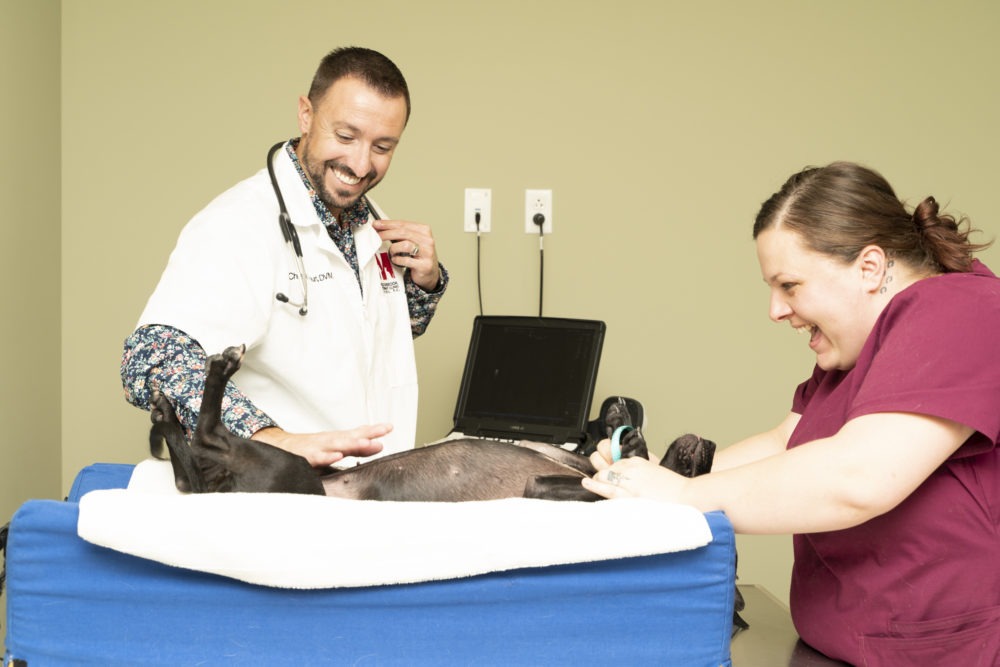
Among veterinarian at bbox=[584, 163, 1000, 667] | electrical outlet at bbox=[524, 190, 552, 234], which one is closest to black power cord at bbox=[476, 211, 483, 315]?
electrical outlet at bbox=[524, 190, 552, 234]

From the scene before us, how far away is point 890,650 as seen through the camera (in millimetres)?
1191

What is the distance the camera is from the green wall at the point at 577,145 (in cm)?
303

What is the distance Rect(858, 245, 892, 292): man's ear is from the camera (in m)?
1.29

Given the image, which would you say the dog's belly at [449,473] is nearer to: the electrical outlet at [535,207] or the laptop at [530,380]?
the laptop at [530,380]

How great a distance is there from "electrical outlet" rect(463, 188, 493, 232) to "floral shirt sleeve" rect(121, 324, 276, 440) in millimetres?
1604

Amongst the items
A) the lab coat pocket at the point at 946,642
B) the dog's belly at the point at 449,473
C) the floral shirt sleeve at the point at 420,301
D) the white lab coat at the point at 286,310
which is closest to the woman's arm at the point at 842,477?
the lab coat pocket at the point at 946,642

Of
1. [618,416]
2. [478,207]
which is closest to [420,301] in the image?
[618,416]

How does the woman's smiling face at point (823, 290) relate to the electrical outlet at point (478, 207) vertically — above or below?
below

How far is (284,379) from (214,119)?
1.52m

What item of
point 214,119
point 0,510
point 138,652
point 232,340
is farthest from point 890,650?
point 214,119

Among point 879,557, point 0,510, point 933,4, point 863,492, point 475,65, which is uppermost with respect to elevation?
point 933,4

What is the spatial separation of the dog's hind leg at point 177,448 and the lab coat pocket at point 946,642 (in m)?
0.95

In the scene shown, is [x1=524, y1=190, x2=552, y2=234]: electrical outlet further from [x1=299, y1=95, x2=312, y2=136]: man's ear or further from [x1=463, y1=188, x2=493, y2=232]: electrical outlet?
[x1=299, y1=95, x2=312, y2=136]: man's ear

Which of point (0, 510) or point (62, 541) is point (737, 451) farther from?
point (0, 510)
